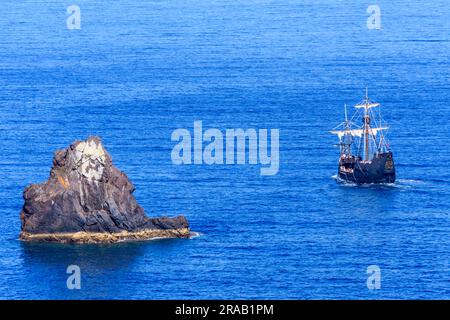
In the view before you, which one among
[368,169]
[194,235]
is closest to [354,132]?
[368,169]

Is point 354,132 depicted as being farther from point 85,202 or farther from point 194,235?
point 85,202

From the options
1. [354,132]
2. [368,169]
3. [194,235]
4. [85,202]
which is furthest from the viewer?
[354,132]

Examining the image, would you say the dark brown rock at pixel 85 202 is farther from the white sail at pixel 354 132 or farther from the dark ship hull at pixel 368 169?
the white sail at pixel 354 132

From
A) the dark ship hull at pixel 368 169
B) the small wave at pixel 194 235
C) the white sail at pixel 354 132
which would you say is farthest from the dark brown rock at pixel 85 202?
the white sail at pixel 354 132

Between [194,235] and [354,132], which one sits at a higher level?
[354,132]

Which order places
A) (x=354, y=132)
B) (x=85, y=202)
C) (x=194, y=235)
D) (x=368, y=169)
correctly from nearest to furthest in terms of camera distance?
1. (x=85, y=202)
2. (x=194, y=235)
3. (x=368, y=169)
4. (x=354, y=132)

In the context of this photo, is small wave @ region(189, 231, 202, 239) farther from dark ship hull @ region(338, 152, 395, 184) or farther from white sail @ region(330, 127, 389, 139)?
white sail @ region(330, 127, 389, 139)

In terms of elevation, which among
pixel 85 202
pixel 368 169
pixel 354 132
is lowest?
pixel 85 202
